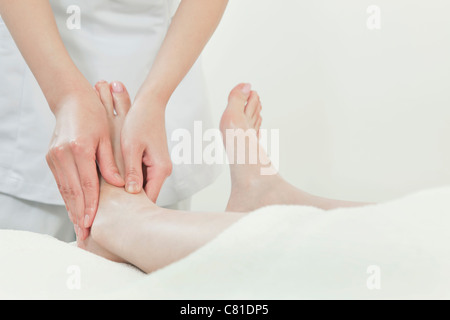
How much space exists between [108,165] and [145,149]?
0.06 metres

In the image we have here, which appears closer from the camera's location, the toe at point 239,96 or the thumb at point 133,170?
the thumb at point 133,170

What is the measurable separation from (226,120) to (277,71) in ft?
2.44

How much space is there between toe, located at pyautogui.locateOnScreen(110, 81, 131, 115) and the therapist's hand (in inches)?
2.8

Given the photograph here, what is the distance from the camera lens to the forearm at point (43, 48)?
833mm

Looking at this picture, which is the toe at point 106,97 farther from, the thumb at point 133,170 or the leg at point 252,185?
the leg at point 252,185

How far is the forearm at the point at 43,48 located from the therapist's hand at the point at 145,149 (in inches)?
3.9

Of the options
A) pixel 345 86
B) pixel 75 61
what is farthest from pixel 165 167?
pixel 345 86

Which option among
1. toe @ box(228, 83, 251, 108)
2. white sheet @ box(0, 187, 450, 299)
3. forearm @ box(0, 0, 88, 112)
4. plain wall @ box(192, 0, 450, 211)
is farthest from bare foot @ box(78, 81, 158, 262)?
plain wall @ box(192, 0, 450, 211)

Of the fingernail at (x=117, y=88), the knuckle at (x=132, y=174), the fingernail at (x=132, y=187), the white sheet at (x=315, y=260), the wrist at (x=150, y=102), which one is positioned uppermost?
the fingernail at (x=117, y=88)

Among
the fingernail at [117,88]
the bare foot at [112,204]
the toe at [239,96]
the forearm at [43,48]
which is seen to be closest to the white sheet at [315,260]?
the bare foot at [112,204]

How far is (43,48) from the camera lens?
845 mm

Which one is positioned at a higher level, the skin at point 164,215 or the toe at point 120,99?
the toe at point 120,99
